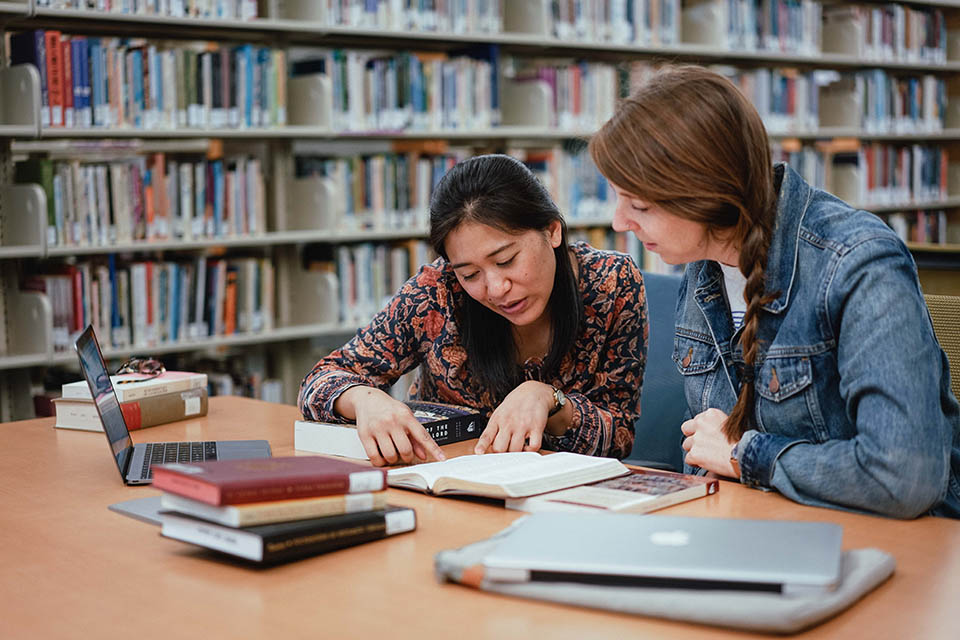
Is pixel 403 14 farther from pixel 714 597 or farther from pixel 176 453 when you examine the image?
pixel 714 597

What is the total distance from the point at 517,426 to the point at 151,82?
2.16 metres

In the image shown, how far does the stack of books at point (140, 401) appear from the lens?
1.87 meters

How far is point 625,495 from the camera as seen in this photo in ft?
4.17

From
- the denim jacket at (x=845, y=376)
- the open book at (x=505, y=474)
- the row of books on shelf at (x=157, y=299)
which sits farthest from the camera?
the row of books on shelf at (x=157, y=299)

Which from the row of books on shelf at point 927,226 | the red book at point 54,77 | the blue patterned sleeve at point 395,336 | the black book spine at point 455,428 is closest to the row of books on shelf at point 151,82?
the red book at point 54,77

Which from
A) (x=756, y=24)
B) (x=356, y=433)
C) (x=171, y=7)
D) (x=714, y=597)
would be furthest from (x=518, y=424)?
(x=756, y=24)

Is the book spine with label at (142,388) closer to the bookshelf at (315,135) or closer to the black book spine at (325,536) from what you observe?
the black book spine at (325,536)

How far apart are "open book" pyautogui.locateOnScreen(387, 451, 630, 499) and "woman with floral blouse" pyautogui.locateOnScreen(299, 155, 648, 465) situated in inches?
6.4

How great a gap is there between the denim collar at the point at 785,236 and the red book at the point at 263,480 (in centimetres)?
57

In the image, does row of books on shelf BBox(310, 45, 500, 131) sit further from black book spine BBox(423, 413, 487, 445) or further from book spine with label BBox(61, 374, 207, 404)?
black book spine BBox(423, 413, 487, 445)

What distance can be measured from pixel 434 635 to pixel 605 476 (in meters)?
0.51

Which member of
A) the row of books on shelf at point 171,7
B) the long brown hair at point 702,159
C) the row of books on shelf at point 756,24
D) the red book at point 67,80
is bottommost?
the long brown hair at point 702,159

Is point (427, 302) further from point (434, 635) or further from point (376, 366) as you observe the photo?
point (434, 635)

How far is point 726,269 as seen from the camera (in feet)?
5.00
